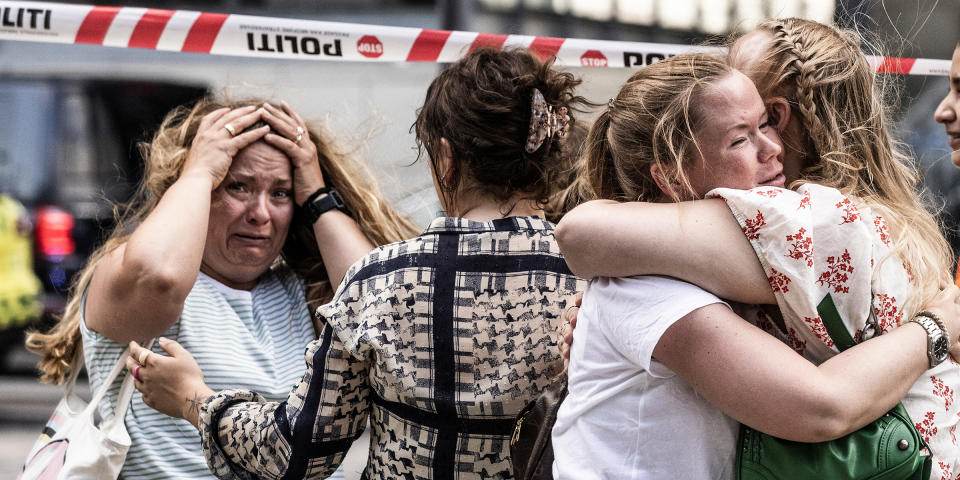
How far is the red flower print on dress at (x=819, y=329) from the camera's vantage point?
1.47 m

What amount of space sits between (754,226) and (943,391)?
41cm

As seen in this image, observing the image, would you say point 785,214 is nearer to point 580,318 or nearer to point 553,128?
point 580,318

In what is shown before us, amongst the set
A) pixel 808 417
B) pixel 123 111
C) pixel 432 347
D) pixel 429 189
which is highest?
pixel 808 417

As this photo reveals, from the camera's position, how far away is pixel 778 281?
1.47m

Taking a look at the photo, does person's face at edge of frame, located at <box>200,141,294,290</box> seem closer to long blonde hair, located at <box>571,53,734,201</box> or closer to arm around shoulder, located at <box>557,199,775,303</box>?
long blonde hair, located at <box>571,53,734,201</box>

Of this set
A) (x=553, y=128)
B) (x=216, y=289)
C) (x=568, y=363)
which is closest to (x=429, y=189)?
(x=216, y=289)

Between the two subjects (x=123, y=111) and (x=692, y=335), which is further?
(x=123, y=111)

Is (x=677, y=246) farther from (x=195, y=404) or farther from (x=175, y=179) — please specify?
(x=175, y=179)

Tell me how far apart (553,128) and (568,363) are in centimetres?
52

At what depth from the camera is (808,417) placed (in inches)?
55.3

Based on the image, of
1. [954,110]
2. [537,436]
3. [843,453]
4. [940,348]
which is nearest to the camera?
[843,453]

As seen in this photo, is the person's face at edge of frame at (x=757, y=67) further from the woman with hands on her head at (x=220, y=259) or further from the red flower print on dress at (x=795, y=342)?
the woman with hands on her head at (x=220, y=259)

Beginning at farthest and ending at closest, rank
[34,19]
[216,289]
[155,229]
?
[34,19], [216,289], [155,229]

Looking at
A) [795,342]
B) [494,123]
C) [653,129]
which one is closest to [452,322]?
[494,123]
